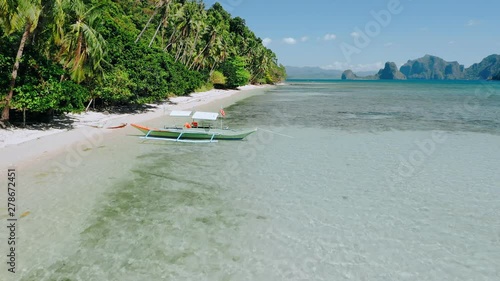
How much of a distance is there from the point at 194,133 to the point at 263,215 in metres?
12.4

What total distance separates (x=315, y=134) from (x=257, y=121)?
29.1 ft

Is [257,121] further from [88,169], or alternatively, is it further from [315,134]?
[88,169]

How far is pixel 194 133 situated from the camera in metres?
22.5

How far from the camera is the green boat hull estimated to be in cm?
2266

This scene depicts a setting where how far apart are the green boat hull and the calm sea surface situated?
61.9 inches

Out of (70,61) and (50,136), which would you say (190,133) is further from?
(70,61)

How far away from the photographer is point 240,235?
32.4 feet

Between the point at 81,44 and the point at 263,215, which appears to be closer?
the point at 263,215

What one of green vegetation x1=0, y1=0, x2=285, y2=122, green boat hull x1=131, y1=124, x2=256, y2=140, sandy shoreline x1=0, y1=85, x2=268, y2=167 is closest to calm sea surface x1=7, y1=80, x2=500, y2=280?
green boat hull x1=131, y1=124, x2=256, y2=140

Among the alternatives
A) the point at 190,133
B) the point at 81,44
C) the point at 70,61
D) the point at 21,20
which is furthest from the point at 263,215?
the point at 70,61

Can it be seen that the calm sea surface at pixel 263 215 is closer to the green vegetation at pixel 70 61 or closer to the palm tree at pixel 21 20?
the green vegetation at pixel 70 61

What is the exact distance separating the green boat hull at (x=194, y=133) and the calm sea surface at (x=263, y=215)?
157cm

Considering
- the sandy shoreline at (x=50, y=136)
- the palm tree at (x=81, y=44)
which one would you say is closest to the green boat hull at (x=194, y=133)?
the sandy shoreline at (x=50, y=136)

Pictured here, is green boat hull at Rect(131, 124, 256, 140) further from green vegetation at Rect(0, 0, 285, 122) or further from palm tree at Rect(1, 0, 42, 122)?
palm tree at Rect(1, 0, 42, 122)
